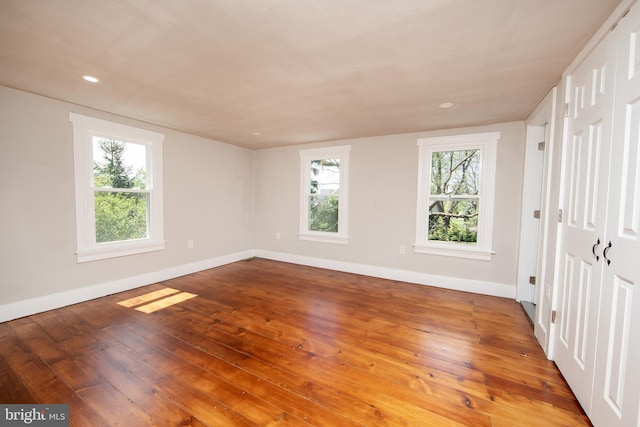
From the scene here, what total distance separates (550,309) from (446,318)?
95 cm

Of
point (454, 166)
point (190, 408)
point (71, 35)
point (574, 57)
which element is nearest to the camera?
point (190, 408)

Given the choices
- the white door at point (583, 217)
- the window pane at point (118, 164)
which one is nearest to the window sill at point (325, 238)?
the window pane at point (118, 164)

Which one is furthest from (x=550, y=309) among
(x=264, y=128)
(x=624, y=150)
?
(x=264, y=128)

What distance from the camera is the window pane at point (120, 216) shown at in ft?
10.7

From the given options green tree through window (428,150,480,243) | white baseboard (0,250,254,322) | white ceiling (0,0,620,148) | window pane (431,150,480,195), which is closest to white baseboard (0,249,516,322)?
white baseboard (0,250,254,322)

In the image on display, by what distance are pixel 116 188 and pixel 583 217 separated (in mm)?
4750

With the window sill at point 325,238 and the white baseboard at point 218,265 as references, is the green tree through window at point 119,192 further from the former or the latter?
the window sill at point 325,238

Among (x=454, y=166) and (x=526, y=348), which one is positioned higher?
(x=454, y=166)

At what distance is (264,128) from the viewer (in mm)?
3881

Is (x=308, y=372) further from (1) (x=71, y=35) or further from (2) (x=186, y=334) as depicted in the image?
(1) (x=71, y=35)

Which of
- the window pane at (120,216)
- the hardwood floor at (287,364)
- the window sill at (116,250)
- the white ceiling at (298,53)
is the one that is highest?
the white ceiling at (298,53)

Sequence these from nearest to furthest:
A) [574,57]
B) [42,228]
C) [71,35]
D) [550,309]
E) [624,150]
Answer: [624,150], [71,35], [574,57], [550,309], [42,228]

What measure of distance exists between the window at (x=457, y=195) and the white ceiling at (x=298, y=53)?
0.59m

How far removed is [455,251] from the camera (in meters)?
3.76
